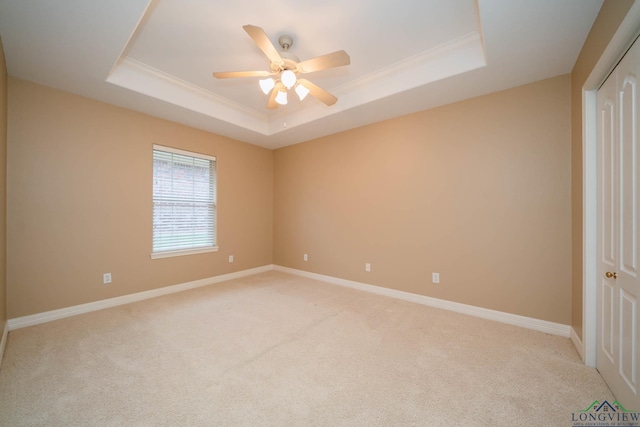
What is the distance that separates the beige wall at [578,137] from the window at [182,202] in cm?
449

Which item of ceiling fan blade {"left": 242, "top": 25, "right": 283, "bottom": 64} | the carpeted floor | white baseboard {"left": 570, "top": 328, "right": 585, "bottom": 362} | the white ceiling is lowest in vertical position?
the carpeted floor

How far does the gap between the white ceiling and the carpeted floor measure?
2563 mm

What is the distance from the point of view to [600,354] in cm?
182

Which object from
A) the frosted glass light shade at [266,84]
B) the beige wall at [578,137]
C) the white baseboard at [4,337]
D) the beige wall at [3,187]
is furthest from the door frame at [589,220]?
the beige wall at [3,187]

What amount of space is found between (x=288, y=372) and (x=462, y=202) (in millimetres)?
2628

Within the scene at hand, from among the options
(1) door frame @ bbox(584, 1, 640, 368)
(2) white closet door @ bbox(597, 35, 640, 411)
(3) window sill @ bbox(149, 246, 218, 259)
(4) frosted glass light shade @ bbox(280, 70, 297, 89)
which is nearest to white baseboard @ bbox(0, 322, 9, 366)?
(3) window sill @ bbox(149, 246, 218, 259)

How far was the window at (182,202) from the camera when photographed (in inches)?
143

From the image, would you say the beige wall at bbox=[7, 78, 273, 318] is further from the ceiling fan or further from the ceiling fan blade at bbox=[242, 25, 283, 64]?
the ceiling fan blade at bbox=[242, 25, 283, 64]

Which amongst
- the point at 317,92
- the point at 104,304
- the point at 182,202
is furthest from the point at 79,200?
the point at 317,92

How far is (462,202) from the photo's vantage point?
301 centimetres

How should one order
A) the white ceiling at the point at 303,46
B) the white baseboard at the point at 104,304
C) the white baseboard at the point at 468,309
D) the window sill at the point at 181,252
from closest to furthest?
the white ceiling at the point at 303,46 < the white baseboard at the point at 468,309 < the white baseboard at the point at 104,304 < the window sill at the point at 181,252

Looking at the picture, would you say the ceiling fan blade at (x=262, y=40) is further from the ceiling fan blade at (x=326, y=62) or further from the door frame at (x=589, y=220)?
the door frame at (x=589, y=220)

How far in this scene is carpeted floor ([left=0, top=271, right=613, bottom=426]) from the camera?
1473mm

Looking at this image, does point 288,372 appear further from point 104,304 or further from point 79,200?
point 79,200
